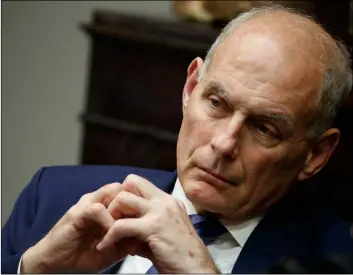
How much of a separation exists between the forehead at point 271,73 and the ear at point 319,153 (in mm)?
76

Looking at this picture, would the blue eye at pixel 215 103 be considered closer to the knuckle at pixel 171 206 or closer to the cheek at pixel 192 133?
the cheek at pixel 192 133

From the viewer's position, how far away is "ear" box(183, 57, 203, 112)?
0.89 m

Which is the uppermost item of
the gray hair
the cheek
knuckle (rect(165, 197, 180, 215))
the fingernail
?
the gray hair

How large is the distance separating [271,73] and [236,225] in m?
0.21

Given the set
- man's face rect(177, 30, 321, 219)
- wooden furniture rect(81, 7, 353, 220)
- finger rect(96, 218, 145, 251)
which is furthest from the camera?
wooden furniture rect(81, 7, 353, 220)

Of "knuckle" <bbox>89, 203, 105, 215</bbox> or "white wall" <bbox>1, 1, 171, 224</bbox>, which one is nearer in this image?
"knuckle" <bbox>89, 203, 105, 215</bbox>

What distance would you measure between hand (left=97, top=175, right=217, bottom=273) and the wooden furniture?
26 cm

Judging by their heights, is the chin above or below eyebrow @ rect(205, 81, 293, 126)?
below

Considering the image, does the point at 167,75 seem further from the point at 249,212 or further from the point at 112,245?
the point at 112,245

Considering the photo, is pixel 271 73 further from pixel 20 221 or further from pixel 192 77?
pixel 20 221

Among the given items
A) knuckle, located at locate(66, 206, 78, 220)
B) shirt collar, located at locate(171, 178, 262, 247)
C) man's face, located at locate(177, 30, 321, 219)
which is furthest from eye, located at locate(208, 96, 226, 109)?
knuckle, located at locate(66, 206, 78, 220)

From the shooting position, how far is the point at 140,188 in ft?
2.38

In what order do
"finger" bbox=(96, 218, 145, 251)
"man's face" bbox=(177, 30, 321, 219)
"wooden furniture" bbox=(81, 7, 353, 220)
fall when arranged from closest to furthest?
"finger" bbox=(96, 218, 145, 251)
"man's face" bbox=(177, 30, 321, 219)
"wooden furniture" bbox=(81, 7, 353, 220)

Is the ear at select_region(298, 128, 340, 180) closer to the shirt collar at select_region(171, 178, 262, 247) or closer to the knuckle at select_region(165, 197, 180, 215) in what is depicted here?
the shirt collar at select_region(171, 178, 262, 247)
